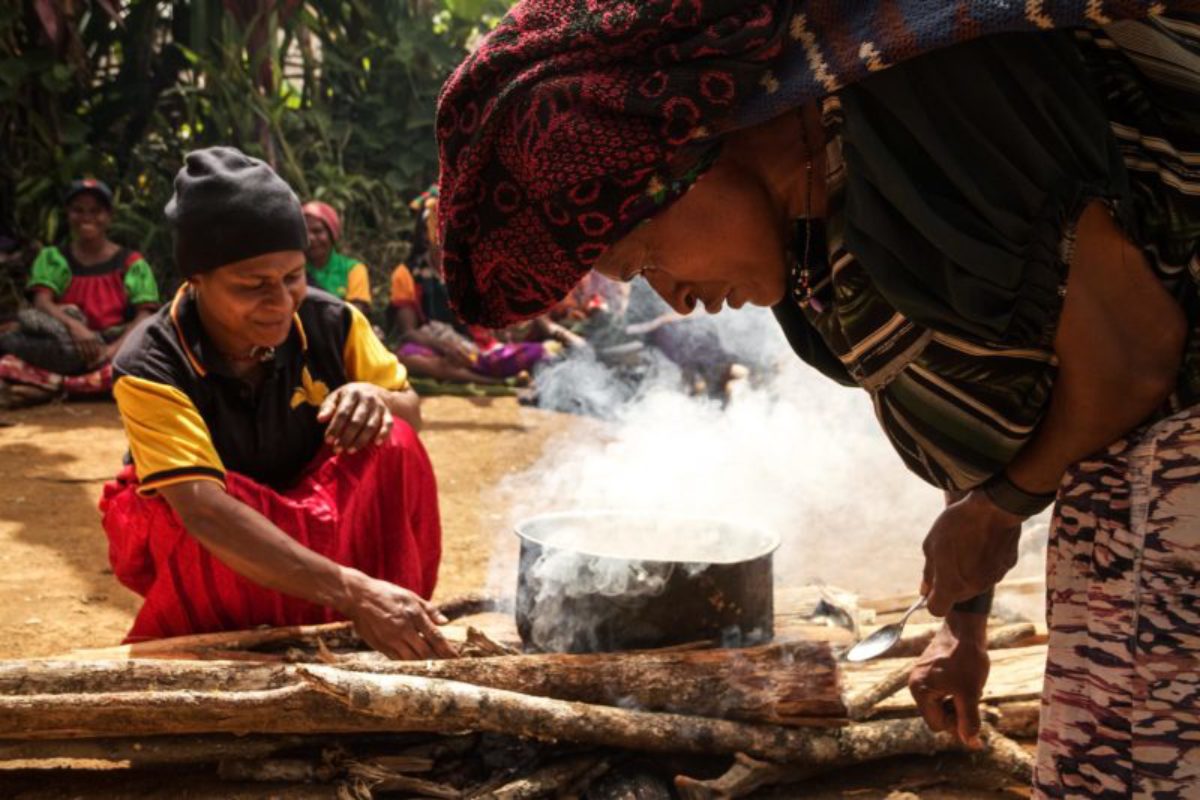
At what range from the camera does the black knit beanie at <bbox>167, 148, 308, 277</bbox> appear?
9.21 ft

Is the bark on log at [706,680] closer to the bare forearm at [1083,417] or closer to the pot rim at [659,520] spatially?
the pot rim at [659,520]

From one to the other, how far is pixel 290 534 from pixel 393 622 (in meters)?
0.52

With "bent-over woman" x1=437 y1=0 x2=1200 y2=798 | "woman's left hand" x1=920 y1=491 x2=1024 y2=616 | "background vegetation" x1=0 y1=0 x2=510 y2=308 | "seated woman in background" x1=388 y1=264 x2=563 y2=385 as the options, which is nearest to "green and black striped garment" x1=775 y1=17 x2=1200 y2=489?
"bent-over woman" x1=437 y1=0 x2=1200 y2=798

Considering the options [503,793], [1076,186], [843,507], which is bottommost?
[843,507]

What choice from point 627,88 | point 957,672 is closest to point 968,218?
point 627,88

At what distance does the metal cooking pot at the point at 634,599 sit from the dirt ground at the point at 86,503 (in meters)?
1.63

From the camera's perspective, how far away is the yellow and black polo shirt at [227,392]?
2740 mm

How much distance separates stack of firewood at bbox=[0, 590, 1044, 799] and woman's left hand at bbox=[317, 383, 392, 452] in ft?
1.98

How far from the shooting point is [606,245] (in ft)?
4.29

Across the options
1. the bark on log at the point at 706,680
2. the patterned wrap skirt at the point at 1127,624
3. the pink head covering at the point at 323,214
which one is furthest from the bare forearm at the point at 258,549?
the pink head covering at the point at 323,214

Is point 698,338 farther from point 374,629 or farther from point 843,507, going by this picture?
point 374,629

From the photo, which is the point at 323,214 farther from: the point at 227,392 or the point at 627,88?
the point at 627,88

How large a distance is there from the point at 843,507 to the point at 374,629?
11.3 feet

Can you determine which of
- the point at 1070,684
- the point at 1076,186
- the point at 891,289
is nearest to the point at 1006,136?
the point at 1076,186
